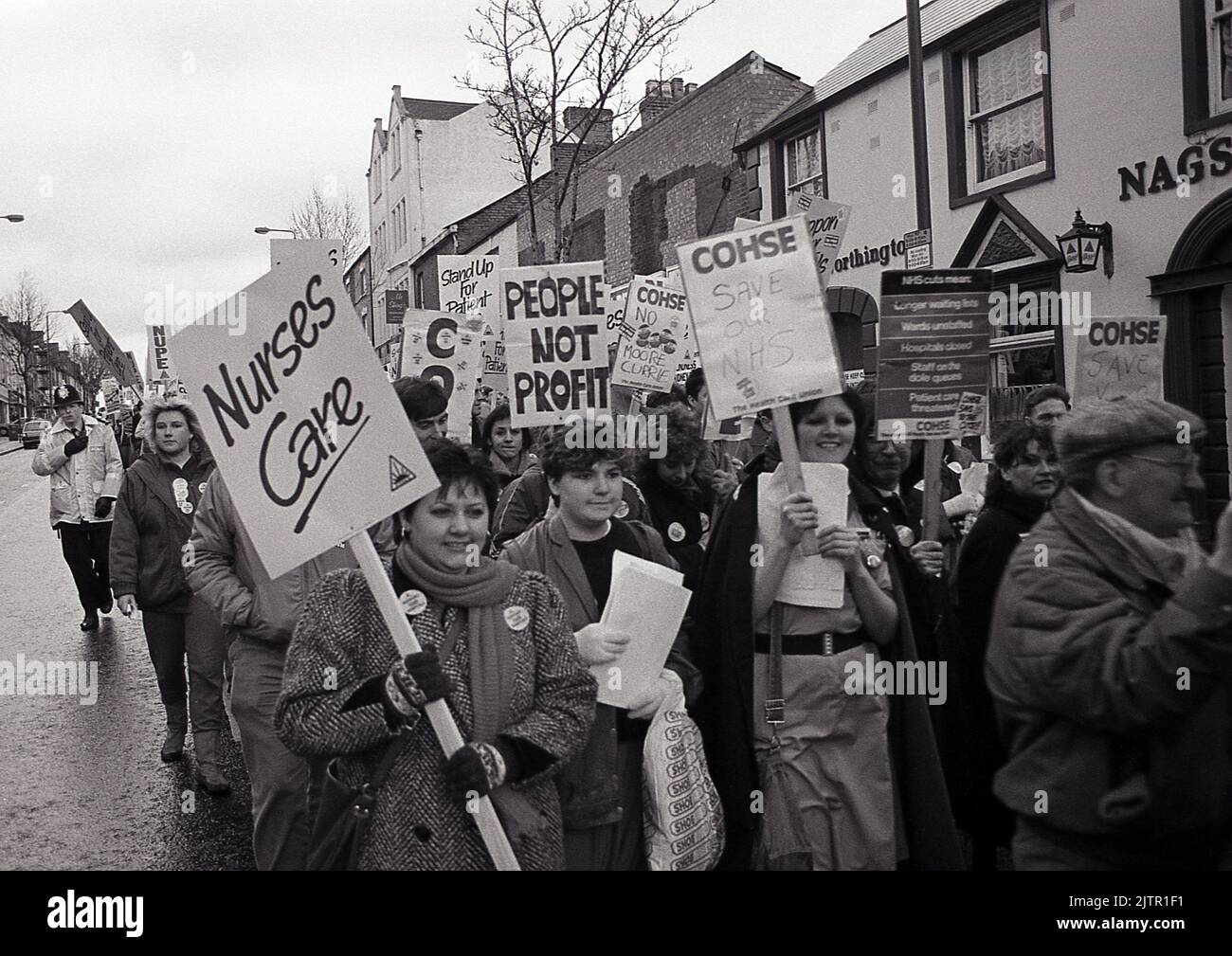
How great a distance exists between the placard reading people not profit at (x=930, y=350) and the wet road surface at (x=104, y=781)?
3.09 meters

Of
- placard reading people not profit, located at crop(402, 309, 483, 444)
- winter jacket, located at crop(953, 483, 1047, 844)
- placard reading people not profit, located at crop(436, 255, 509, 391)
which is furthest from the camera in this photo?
placard reading people not profit, located at crop(436, 255, 509, 391)

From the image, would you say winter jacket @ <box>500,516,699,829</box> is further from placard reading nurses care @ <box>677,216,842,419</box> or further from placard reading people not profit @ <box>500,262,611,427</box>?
placard reading people not profit @ <box>500,262,611,427</box>

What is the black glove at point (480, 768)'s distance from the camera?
2.74 meters

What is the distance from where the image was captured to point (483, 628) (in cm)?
295

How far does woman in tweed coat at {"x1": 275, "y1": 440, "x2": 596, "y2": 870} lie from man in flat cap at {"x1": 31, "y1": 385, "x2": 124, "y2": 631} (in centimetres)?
808

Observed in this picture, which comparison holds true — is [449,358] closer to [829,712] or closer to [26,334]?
[829,712]

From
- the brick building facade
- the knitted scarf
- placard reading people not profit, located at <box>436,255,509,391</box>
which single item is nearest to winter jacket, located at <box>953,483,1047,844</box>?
the knitted scarf

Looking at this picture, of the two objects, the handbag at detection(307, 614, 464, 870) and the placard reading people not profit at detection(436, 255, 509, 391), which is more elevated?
the placard reading people not profit at detection(436, 255, 509, 391)

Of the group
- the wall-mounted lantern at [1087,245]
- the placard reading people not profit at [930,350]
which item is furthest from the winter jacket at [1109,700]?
the wall-mounted lantern at [1087,245]

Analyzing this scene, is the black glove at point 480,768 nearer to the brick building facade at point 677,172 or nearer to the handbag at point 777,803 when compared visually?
the handbag at point 777,803

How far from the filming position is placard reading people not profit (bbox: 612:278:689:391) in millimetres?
7355

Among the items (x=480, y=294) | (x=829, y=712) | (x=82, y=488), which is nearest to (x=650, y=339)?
(x=480, y=294)

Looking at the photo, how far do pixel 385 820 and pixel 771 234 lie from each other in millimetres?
2041
